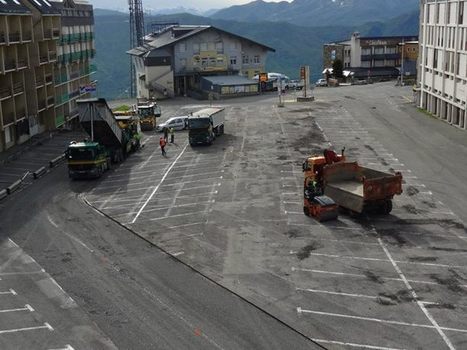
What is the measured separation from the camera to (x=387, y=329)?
1988cm

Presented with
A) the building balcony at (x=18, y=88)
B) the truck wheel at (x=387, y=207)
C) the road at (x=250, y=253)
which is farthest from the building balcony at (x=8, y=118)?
the truck wheel at (x=387, y=207)

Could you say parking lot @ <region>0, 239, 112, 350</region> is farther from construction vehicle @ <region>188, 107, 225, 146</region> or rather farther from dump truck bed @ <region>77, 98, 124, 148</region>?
construction vehicle @ <region>188, 107, 225, 146</region>

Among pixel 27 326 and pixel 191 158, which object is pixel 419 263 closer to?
pixel 27 326

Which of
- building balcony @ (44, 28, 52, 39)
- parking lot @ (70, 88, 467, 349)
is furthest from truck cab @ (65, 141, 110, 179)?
building balcony @ (44, 28, 52, 39)

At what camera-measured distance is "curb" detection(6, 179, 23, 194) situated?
132 ft

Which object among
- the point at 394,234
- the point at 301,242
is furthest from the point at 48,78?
the point at 394,234

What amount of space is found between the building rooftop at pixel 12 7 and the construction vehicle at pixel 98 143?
44.2 feet

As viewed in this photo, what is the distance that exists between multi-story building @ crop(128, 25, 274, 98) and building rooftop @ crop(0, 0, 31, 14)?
43.9 metres

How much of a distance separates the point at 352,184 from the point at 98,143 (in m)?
20.1

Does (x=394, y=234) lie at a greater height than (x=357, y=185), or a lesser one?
lesser

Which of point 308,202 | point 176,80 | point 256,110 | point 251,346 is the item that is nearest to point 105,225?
point 308,202

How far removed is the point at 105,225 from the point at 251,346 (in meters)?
15.7

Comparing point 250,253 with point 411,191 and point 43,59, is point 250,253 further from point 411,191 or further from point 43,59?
point 43,59

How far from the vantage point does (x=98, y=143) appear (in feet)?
149
